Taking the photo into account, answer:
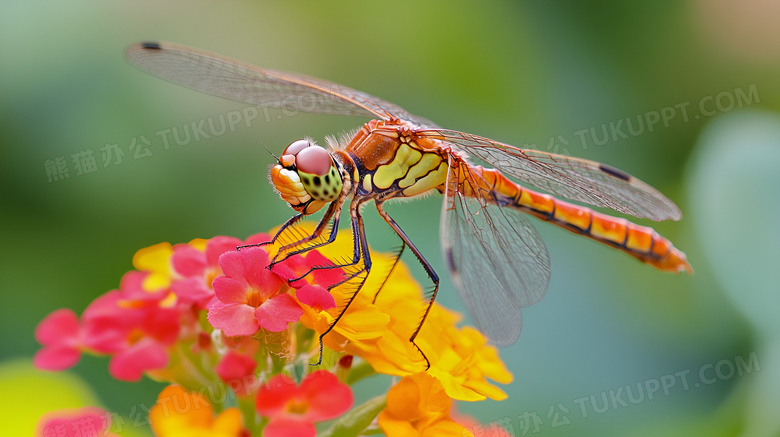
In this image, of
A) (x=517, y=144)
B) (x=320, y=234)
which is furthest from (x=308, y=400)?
(x=517, y=144)

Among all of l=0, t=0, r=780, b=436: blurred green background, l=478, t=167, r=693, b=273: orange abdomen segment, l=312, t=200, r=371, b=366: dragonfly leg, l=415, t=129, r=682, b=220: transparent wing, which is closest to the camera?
l=312, t=200, r=371, b=366: dragonfly leg

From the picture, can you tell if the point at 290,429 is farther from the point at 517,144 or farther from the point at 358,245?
the point at 517,144

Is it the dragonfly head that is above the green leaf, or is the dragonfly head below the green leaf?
above

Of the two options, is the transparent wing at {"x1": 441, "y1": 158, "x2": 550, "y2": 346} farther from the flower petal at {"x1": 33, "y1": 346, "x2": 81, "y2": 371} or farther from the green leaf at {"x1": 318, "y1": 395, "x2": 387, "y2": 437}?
the flower petal at {"x1": 33, "y1": 346, "x2": 81, "y2": 371}

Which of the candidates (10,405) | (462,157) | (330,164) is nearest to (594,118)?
(462,157)

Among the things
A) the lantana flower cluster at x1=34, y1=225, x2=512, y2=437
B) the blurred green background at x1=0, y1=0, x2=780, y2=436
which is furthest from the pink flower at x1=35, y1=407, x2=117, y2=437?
the blurred green background at x1=0, y1=0, x2=780, y2=436

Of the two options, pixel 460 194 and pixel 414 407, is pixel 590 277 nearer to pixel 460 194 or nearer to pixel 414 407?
pixel 460 194

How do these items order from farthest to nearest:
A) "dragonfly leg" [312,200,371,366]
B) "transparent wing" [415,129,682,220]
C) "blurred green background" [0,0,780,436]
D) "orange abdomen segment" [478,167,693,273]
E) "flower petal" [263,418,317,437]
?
"blurred green background" [0,0,780,436], "orange abdomen segment" [478,167,693,273], "transparent wing" [415,129,682,220], "dragonfly leg" [312,200,371,366], "flower petal" [263,418,317,437]
